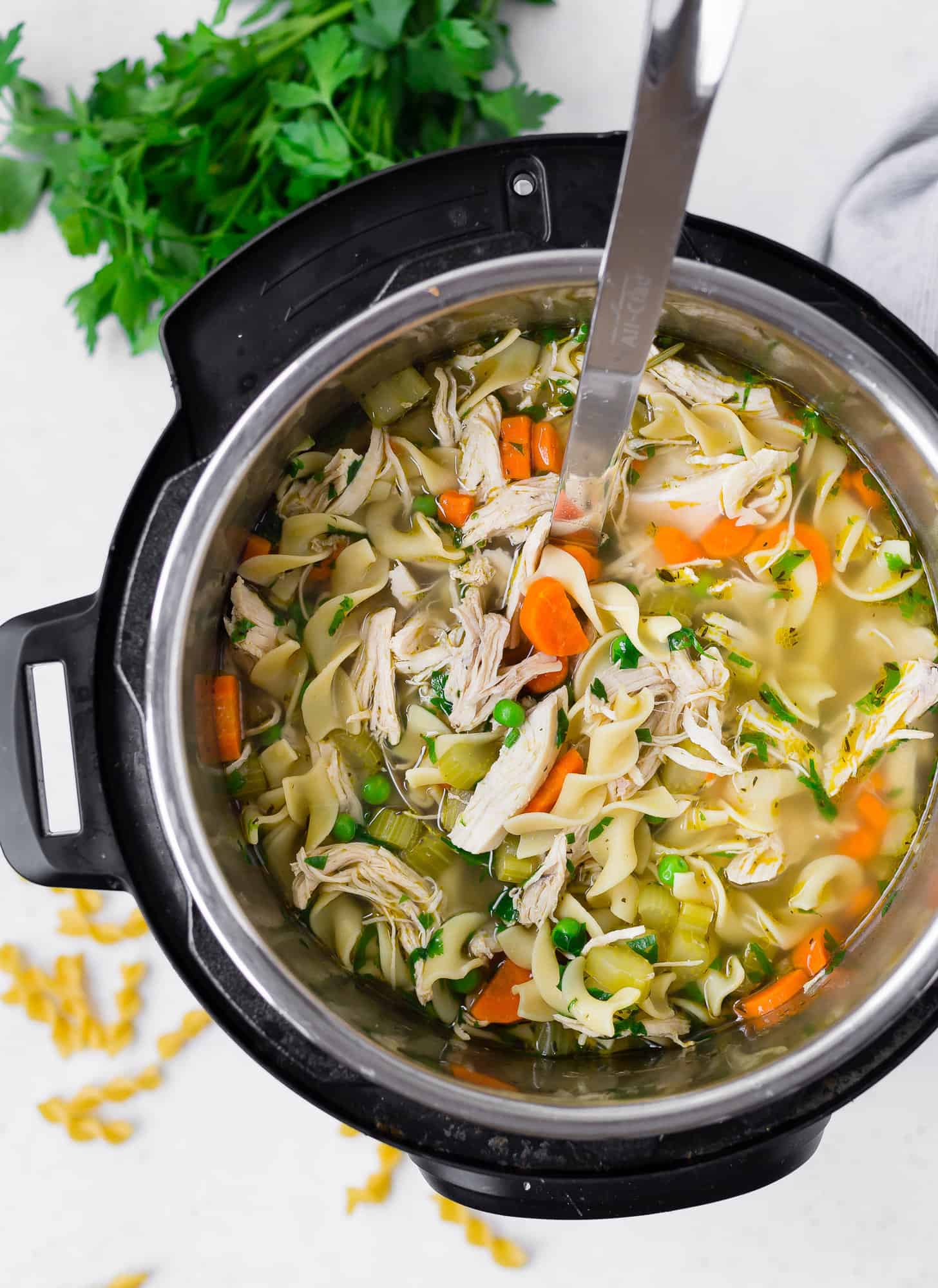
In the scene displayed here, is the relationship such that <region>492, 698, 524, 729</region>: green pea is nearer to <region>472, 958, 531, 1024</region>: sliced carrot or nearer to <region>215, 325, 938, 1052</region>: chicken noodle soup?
<region>215, 325, 938, 1052</region>: chicken noodle soup

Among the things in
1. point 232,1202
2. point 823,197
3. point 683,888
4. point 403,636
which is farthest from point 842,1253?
point 823,197

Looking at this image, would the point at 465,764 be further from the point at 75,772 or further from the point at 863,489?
the point at 863,489

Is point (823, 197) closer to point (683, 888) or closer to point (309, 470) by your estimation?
point (309, 470)

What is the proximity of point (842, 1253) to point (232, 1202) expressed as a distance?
1.84m

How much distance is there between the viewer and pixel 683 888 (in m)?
2.55

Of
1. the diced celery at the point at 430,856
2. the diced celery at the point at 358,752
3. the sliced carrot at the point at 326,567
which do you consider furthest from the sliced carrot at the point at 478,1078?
the sliced carrot at the point at 326,567

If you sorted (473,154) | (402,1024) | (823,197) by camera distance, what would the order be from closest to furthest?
(473,154) → (402,1024) → (823,197)

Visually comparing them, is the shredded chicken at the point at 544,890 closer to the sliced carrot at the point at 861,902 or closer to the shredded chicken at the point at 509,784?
the shredded chicken at the point at 509,784

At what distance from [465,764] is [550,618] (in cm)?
42

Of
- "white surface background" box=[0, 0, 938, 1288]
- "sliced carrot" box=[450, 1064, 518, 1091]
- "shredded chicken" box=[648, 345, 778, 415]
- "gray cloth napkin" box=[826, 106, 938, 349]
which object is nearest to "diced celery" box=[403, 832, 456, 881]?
"sliced carrot" box=[450, 1064, 518, 1091]

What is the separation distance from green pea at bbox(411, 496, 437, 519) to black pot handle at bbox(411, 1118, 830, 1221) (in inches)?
59.9

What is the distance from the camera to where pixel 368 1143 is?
118 inches

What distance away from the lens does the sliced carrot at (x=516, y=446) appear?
262 centimetres

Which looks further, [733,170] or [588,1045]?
[733,170]
